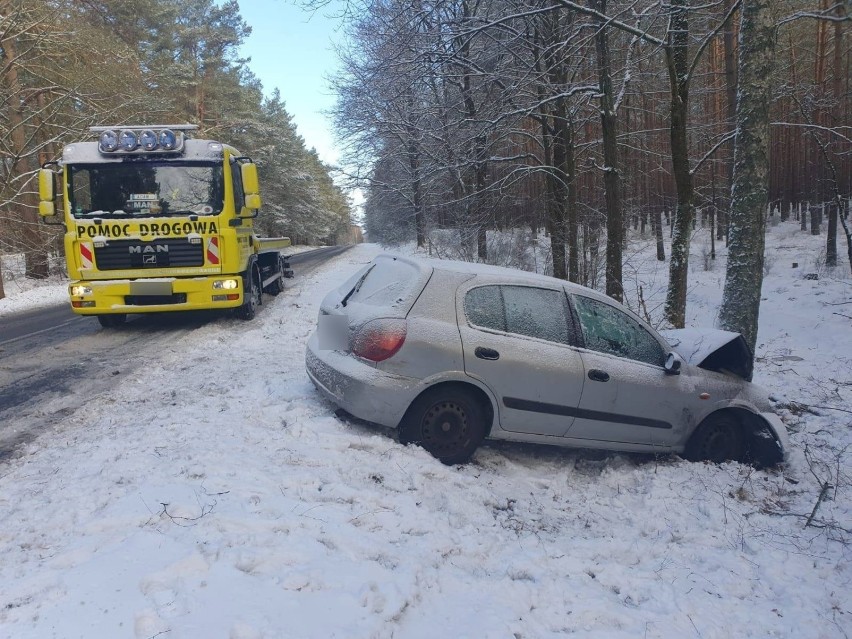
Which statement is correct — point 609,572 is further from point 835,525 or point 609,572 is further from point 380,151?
point 380,151

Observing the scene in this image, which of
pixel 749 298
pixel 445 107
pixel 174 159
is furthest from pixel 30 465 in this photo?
pixel 445 107

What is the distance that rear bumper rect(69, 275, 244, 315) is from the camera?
813 centimetres

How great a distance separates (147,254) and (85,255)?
87 cm

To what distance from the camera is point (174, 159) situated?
8.47m

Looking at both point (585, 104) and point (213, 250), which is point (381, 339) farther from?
point (585, 104)

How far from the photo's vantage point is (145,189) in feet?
27.5

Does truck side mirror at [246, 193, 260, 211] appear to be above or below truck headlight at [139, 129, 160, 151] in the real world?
below

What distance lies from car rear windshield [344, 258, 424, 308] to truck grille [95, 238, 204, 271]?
177 inches

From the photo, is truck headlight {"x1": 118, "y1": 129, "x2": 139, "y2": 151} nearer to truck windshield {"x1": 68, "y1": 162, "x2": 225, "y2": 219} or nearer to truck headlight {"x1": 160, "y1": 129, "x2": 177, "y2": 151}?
truck windshield {"x1": 68, "y1": 162, "x2": 225, "y2": 219}

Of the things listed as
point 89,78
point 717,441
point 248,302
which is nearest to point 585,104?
point 248,302

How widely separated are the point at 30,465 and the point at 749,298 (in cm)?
746

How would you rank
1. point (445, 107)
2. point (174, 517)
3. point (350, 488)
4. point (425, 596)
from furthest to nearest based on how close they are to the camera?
point (445, 107)
point (350, 488)
point (174, 517)
point (425, 596)

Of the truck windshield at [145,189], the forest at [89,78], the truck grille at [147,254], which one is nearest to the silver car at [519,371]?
the truck grille at [147,254]

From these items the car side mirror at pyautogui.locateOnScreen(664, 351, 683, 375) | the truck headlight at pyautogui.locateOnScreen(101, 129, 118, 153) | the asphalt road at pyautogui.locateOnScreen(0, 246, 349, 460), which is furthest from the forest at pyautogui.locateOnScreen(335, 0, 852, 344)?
the asphalt road at pyautogui.locateOnScreen(0, 246, 349, 460)
